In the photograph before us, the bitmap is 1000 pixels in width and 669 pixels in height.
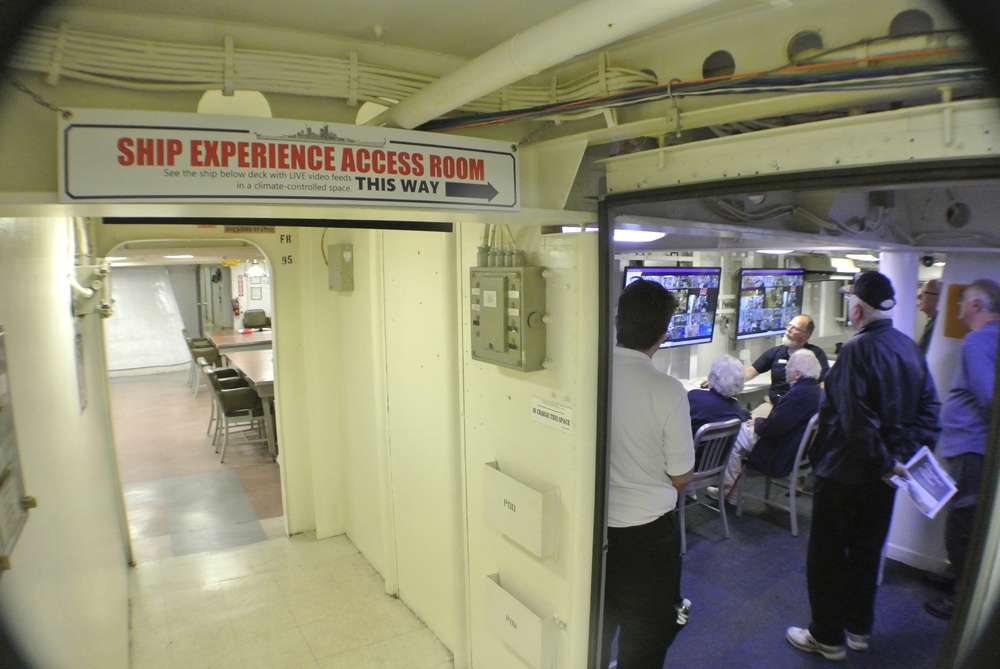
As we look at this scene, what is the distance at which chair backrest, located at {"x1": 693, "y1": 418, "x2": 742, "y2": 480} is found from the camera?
3588mm

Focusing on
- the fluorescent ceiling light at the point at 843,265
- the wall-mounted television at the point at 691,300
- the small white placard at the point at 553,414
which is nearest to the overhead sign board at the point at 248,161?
the small white placard at the point at 553,414

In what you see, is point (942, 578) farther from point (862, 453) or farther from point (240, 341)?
point (240, 341)

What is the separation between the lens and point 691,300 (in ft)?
16.7

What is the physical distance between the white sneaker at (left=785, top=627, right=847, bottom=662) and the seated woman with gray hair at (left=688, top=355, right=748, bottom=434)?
131cm

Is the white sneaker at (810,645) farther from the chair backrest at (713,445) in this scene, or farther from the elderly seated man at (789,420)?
the elderly seated man at (789,420)

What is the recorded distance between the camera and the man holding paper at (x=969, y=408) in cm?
271

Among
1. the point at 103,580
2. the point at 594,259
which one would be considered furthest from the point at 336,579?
the point at 594,259

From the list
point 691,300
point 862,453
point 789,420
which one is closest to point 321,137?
point 862,453

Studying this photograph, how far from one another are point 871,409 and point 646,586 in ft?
4.72

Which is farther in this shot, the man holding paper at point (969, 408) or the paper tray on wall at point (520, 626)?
the man holding paper at point (969, 408)

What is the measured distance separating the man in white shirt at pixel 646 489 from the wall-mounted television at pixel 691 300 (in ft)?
9.08

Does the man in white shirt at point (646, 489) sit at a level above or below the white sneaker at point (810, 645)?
above

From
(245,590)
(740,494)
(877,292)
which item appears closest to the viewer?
(877,292)

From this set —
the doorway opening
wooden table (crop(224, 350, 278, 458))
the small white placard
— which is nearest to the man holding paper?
the small white placard
